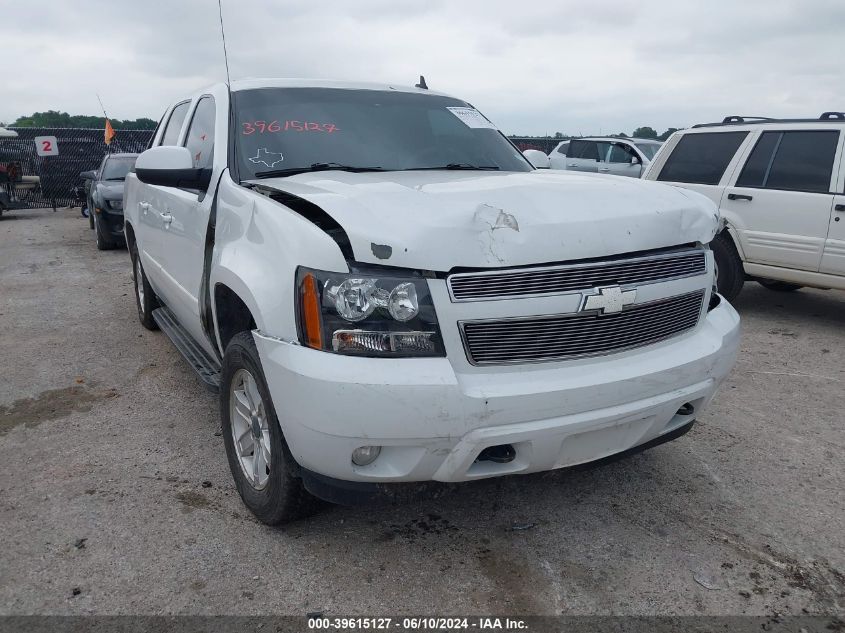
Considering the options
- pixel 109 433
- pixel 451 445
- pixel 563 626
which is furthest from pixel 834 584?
pixel 109 433

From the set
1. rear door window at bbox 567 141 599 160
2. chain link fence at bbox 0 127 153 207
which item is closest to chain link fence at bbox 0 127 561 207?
chain link fence at bbox 0 127 153 207

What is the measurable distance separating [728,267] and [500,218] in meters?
4.98

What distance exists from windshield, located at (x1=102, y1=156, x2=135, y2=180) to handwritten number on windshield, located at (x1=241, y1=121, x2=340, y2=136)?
8.97 meters

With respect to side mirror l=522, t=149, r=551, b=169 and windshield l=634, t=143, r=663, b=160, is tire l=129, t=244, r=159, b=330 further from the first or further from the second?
windshield l=634, t=143, r=663, b=160

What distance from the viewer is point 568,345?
2.37 m

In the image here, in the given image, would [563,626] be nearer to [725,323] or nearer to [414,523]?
[414,523]

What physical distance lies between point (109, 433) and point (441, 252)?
251 centimetres

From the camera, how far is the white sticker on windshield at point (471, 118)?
4.10 m

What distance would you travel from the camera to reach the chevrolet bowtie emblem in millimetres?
2359

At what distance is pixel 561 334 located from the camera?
235cm

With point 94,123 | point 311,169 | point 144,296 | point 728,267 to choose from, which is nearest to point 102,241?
point 144,296

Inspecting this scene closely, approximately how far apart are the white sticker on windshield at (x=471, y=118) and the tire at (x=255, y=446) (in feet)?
6.80

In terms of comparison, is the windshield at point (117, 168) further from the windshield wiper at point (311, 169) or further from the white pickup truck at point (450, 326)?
the white pickup truck at point (450, 326)

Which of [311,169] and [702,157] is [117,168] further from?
[311,169]
